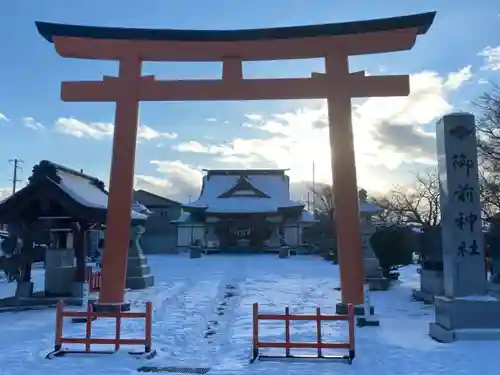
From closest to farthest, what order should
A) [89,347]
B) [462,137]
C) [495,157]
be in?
[89,347]
[462,137]
[495,157]

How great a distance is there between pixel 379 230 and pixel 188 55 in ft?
38.3

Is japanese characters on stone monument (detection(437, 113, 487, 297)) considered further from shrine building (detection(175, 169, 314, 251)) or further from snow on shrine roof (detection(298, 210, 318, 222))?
snow on shrine roof (detection(298, 210, 318, 222))

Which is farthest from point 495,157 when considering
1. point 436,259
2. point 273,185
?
point 273,185

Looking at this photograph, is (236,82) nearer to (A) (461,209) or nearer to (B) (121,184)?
(B) (121,184)

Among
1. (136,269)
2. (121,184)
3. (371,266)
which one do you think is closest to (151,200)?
(136,269)

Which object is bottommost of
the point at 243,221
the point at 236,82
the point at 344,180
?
the point at 344,180

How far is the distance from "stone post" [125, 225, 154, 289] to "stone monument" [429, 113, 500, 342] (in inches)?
435

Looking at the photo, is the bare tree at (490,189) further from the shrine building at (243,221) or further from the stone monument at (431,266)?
the shrine building at (243,221)

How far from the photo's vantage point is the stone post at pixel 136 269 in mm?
16766

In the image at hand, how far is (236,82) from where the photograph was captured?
11234 millimetres

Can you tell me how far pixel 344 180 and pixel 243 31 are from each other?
4.44m

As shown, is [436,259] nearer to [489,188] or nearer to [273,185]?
[489,188]

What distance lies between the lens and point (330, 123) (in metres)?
11.0

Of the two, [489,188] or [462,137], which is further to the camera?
[489,188]
